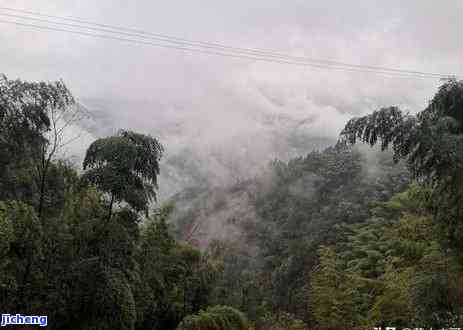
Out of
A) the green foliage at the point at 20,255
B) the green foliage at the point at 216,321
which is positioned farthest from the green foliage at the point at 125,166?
the green foliage at the point at 216,321

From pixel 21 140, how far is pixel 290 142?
435 ft

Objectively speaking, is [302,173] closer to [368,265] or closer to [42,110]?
[368,265]

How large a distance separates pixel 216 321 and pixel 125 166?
497 cm

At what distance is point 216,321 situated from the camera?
34.2 feet

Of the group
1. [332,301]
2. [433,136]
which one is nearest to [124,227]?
[433,136]

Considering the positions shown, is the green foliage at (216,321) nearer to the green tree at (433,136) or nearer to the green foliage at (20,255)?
the green foliage at (20,255)

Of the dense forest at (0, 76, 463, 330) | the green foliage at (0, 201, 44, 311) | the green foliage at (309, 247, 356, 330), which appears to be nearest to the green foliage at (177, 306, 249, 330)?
the dense forest at (0, 76, 463, 330)

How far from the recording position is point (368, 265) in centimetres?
2369

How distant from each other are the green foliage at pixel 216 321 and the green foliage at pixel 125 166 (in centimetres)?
381

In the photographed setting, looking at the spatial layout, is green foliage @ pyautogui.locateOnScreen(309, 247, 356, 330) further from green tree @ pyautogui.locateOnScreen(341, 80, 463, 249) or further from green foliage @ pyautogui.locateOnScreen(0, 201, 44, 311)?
green foliage @ pyautogui.locateOnScreen(0, 201, 44, 311)

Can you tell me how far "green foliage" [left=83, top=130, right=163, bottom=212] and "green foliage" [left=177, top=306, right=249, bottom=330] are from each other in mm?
3814

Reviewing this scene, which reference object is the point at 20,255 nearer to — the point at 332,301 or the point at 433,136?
the point at 433,136

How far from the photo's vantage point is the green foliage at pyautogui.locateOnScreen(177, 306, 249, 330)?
10156mm

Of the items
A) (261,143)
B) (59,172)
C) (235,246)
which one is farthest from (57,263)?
(261,143)
